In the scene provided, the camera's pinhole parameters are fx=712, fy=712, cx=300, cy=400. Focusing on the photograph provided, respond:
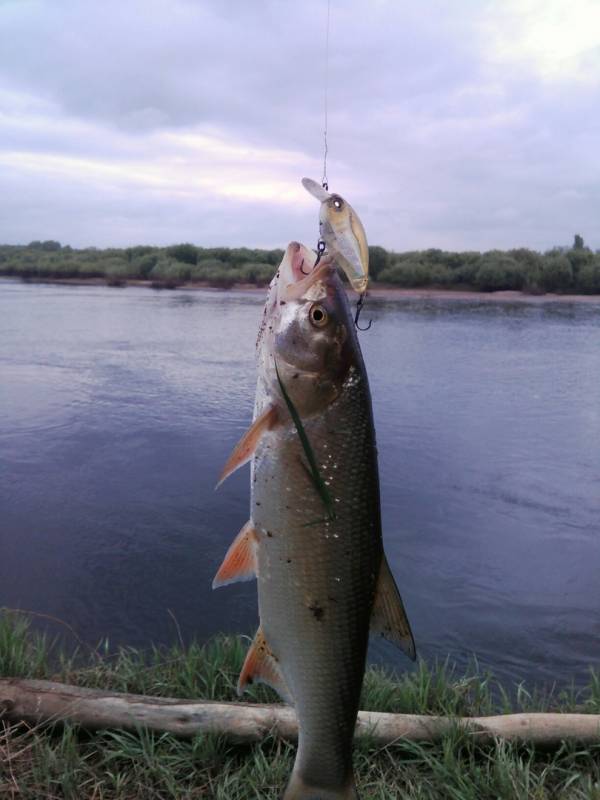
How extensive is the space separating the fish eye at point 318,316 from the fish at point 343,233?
0.25 m

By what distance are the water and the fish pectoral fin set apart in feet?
11.4

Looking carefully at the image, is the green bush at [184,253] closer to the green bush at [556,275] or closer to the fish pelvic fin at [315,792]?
the green bush at [556,275]

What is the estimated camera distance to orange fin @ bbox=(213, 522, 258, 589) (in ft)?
6.25

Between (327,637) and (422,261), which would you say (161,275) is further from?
(327,637)

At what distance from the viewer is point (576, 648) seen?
17.9ft

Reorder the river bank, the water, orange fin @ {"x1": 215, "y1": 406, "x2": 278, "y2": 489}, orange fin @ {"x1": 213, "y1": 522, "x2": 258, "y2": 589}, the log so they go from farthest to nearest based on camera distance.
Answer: the river bank
the water
the log
orange fin @ {"x1": 213, "y1": 522, "x2": 258, "y2": 589}
orange fin @ {"x1": 215, "y1": 406, "x2": 278, "y2": 489}

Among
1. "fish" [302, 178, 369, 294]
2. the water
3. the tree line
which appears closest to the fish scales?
"fish" [302, 178, 369, 294]

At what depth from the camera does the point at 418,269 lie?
36.6m

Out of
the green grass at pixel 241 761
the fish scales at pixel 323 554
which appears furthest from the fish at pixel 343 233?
the green grass at pixel 241 761

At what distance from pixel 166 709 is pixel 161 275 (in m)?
38.7

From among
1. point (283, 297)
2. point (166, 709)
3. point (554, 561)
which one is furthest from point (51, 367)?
point (283, 297)

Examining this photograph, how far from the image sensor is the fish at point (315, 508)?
1.83 meters

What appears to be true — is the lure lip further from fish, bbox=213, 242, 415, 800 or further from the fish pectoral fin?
the fish pectoral fin

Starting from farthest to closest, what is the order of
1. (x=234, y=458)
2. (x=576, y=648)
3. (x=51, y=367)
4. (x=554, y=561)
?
(x=51, y=367) → (x=554, y=561) → (x=576, y=648) → (x=234, y=458)
